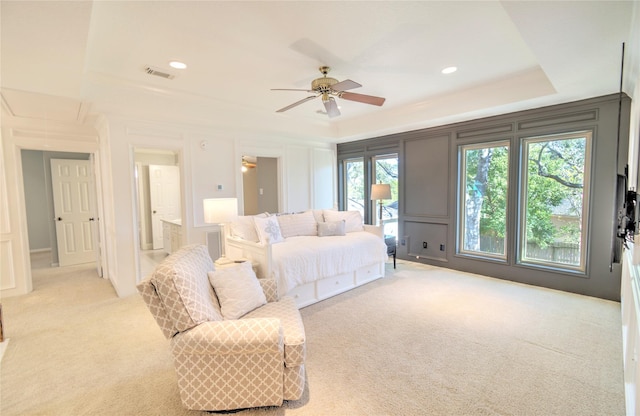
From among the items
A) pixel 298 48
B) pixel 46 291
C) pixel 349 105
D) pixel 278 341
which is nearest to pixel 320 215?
pixel 349 105

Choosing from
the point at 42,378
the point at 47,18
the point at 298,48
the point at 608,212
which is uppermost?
the point at 298,48

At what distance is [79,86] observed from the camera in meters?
2.86

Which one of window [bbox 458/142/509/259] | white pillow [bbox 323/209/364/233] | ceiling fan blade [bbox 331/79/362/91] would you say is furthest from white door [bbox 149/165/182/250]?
window [bbox 458/142/509/259]

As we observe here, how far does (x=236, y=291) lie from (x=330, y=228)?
2380 millimetres

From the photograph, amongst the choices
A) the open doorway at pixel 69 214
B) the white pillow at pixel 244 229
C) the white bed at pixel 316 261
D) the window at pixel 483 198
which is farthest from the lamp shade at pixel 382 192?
the open doorway at pixel 69 214

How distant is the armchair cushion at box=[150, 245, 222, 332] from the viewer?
1.69m

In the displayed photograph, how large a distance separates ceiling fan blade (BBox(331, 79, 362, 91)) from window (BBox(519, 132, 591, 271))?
2924 millimetres

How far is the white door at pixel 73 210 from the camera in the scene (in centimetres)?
548

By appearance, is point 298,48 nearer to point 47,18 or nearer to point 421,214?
point 47,18

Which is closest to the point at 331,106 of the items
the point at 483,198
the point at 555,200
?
the point at 483,198

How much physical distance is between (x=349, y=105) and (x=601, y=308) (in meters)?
4.07

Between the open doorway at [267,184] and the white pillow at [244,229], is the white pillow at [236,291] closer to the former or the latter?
the white pillow at [244,229]

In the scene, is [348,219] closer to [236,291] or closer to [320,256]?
[320,256]

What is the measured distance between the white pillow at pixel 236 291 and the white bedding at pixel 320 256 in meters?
0.84
